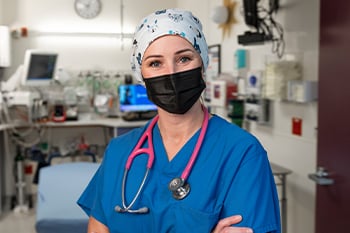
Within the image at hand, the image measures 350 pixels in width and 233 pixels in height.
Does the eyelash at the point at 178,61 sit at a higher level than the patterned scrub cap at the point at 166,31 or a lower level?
lower

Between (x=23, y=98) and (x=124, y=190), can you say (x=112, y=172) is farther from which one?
(x=23, y=98)

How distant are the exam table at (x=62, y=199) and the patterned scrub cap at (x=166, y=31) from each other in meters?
0.94

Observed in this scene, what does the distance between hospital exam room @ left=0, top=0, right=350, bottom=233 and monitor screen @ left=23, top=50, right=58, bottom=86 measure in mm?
10

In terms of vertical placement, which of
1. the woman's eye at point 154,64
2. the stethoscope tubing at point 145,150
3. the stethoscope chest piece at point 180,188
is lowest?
the stethoscope chest piece at point 180,188

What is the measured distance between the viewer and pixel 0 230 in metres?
3.92

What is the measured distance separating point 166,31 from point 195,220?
19.3 inches

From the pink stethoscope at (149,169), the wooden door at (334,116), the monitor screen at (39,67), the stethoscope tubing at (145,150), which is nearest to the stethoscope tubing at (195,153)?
the pink stethoscope at (149,169)

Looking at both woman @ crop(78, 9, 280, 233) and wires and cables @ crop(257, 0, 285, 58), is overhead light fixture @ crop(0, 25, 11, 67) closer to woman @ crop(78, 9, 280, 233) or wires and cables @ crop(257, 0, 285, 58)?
wires and cables @ crop(257, 0, 285, 58)

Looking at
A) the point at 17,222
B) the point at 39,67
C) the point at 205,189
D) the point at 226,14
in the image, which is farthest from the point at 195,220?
the point at 39,67

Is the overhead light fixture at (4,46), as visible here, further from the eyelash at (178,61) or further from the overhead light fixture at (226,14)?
the eyelash at (178,61)

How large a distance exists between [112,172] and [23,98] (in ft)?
10.6

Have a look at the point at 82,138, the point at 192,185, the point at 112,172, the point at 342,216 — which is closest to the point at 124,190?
the point at 112,172

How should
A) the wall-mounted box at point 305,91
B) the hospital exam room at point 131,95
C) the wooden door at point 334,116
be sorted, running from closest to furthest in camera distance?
the wooden door at point 334,116 < the hospital exam room at point 131,95 < the wall-mounted box at point 305,91

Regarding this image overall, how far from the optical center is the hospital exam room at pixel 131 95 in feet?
6.54
